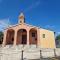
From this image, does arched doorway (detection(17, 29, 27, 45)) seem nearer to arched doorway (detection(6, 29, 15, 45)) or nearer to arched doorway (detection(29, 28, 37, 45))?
arched doorway (detection(29, 28, 37, 45))

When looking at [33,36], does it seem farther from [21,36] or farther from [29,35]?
[21,36]

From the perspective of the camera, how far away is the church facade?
25328 millimetres

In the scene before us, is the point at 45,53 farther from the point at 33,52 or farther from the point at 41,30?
the point at 41,30

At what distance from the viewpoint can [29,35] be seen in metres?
27.5

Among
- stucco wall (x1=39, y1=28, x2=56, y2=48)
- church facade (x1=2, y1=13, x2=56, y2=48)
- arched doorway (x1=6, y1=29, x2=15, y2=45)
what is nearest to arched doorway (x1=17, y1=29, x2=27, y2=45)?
church facade (x1=2, y1=13, x2=56, y2=48)

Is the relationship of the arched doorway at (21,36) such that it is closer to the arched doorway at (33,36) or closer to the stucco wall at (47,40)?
the arched doorway at (33,36)

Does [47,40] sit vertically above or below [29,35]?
below

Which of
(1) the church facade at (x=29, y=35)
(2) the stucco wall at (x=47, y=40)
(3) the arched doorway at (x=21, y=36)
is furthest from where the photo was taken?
(3) the arched doorway at (x=21, y=36)

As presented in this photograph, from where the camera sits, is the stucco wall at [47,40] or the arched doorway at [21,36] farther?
the arched doorway at [21,36]

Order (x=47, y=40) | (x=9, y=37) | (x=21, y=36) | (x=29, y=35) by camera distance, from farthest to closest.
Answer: (x=9, y=37) < (x=21, y=36) < (x=29, y=35) < (x=47, y=40)

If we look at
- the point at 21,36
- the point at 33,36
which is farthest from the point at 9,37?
the point at 33,36

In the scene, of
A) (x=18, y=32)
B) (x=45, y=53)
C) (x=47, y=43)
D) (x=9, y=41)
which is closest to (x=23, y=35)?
(x=18, y=32)

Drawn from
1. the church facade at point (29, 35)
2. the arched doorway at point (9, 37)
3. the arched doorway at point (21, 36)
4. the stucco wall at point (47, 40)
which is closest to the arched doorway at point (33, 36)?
the church facade at point (29, 35)

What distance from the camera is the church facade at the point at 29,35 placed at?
25.3 meters
